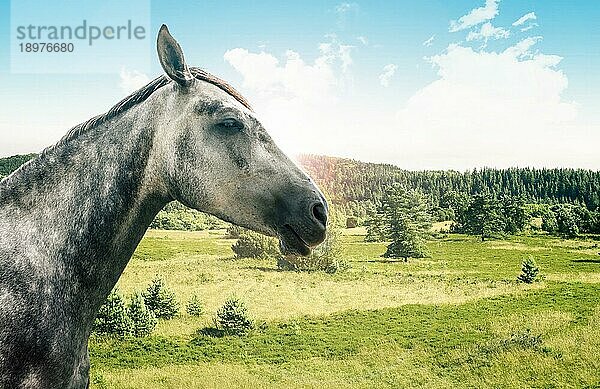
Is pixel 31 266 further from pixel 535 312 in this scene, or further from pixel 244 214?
Result: pixel 535 312

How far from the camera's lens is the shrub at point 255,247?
60.3 feet

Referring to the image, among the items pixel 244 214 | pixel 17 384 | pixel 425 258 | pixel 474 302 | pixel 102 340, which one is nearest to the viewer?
pixel 17 384

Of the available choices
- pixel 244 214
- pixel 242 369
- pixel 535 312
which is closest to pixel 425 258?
pixel 535 312

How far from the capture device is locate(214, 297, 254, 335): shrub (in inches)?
426

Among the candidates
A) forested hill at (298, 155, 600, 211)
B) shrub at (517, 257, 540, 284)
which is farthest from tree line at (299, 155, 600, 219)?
shrub at (517, 257, 540, 284)

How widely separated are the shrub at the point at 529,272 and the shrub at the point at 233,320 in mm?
10098

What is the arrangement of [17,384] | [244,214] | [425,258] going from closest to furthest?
[17,384] < [244,214] < [425,258]

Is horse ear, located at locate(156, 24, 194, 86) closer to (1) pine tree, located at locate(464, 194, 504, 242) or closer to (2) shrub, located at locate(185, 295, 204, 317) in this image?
(2) shrub, located at locate(185, 295, 204, 317)

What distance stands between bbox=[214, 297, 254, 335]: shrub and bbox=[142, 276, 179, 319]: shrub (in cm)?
160

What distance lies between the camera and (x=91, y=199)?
4.85ft

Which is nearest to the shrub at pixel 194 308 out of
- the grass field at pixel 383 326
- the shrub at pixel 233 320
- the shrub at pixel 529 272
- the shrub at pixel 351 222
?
the grass field at pixel 383 326

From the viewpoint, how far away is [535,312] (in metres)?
12.9

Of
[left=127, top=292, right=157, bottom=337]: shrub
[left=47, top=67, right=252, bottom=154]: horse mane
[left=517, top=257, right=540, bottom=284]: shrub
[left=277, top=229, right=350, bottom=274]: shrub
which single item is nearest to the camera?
[left=47, top=67, right=252, bottom=154]: horse mane

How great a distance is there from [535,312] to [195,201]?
45.7 ft
